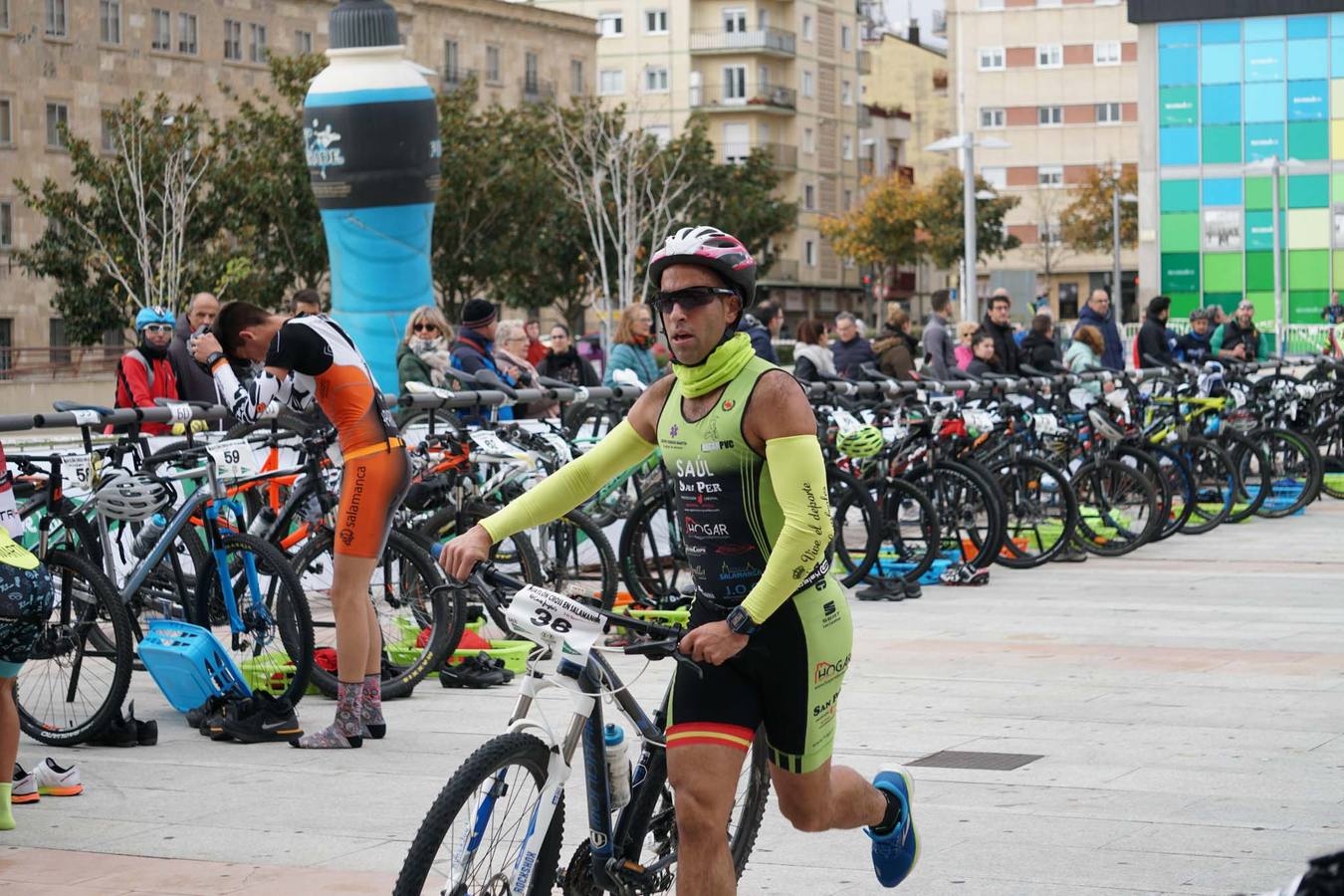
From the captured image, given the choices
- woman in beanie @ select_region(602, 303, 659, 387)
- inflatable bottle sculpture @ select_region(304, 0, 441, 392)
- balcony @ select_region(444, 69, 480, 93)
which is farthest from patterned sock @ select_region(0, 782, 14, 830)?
balcony @ select_region(444, 69, 480, 93)

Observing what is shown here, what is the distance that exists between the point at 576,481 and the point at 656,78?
94.4 meters

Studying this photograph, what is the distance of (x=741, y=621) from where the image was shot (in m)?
4.98

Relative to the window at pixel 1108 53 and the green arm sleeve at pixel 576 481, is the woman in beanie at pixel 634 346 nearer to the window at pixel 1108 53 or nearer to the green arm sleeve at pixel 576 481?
the green arm sleeve at pixel 576 481

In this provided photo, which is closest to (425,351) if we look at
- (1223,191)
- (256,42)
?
(1223,191)

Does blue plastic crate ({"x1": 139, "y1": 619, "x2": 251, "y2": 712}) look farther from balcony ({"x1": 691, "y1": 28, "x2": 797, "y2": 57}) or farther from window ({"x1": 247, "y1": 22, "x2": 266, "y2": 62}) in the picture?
balcony ({"x1": 691, "y1": 28, "x2": 797, "y2": 57})

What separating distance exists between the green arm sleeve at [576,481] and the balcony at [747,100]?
92166 millimetres

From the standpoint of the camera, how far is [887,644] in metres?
11.8

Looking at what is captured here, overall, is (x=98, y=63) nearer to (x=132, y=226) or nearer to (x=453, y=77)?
(x=132, y=226)

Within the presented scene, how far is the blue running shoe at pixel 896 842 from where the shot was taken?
5.70 m

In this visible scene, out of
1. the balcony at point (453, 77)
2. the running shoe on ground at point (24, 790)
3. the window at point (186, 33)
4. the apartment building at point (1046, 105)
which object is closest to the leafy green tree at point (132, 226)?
the window at point (186, 33)

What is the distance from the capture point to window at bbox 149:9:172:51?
6172 cm

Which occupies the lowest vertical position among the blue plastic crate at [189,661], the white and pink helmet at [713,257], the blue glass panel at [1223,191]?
the blue plastic crate at [189,661]

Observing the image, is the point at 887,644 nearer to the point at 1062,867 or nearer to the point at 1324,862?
the point at 1062,867

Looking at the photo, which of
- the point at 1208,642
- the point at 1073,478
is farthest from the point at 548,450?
the point at 1073,478
